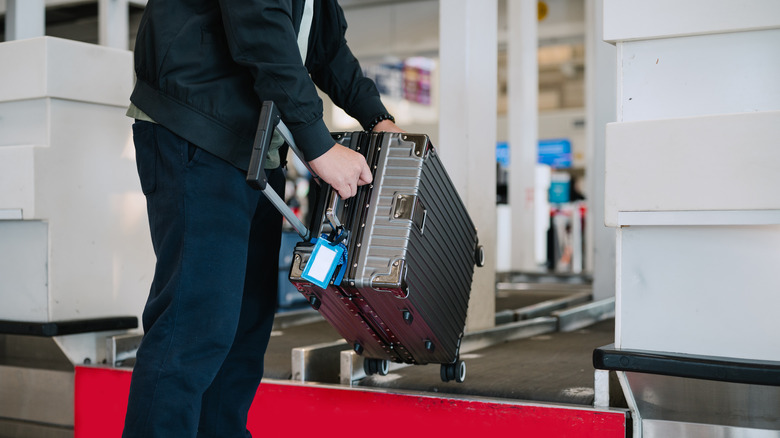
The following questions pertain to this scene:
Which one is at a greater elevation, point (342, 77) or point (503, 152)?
point (503, 152)

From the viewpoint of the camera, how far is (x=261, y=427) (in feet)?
7.23

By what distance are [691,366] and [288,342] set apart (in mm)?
1842

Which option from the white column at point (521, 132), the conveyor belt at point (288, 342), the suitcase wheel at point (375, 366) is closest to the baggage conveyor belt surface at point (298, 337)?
the conveyor belt at point (288, 342)

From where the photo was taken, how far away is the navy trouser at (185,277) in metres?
1.38

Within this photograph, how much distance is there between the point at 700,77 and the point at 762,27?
0.16 meters

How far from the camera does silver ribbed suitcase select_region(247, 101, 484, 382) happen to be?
163cm

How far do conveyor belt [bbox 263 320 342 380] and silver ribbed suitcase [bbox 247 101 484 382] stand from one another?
0.51m

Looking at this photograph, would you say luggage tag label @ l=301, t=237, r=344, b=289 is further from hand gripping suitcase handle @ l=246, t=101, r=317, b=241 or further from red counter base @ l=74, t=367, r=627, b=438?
red counter base @ l=74, t=367, r=627, b=438

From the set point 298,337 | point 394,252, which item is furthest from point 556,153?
point 394,252

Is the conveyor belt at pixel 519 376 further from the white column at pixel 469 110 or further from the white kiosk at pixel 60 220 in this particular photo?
the white kiosk at pixel 60 220

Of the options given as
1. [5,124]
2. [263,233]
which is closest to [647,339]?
[263,233]

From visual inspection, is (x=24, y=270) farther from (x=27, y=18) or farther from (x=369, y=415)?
(x=369, y=415)

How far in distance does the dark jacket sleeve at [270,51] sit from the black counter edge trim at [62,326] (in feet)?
4.59

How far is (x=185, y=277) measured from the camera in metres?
1.41
